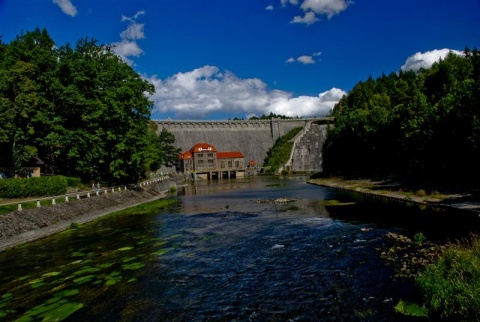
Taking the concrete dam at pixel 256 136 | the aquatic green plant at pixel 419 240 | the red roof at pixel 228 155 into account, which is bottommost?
the aquatic green plant at pixel 419 240

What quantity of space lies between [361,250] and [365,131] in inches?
2786

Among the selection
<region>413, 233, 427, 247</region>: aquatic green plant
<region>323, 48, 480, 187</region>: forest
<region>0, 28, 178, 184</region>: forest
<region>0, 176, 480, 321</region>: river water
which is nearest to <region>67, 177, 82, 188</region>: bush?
<region>0, 28, 178, 184</region>: forest

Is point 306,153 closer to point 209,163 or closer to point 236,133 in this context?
point 236,133

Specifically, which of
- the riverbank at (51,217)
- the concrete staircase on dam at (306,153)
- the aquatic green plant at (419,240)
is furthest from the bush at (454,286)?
the concrete staircase on dam at (306,153)

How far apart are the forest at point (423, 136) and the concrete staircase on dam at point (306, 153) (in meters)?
45.6

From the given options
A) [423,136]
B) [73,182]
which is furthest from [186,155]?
[423,136]

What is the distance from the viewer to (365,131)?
86062mm

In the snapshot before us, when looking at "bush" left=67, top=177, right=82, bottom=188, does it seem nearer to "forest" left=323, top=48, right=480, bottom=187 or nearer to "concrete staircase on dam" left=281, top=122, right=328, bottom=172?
"forest" left=323, top=48, right=480, bottom=187

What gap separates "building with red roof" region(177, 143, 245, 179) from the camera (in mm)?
150125

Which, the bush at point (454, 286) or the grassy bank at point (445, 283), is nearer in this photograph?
the bush at point (454, 286)

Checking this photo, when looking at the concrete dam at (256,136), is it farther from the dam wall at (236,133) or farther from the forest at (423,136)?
the forest at (423,136)

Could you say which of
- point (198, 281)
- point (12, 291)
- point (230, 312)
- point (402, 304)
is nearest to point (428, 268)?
point (402, 304)

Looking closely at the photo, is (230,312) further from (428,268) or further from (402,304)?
(428,268)

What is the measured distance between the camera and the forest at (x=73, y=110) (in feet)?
148
